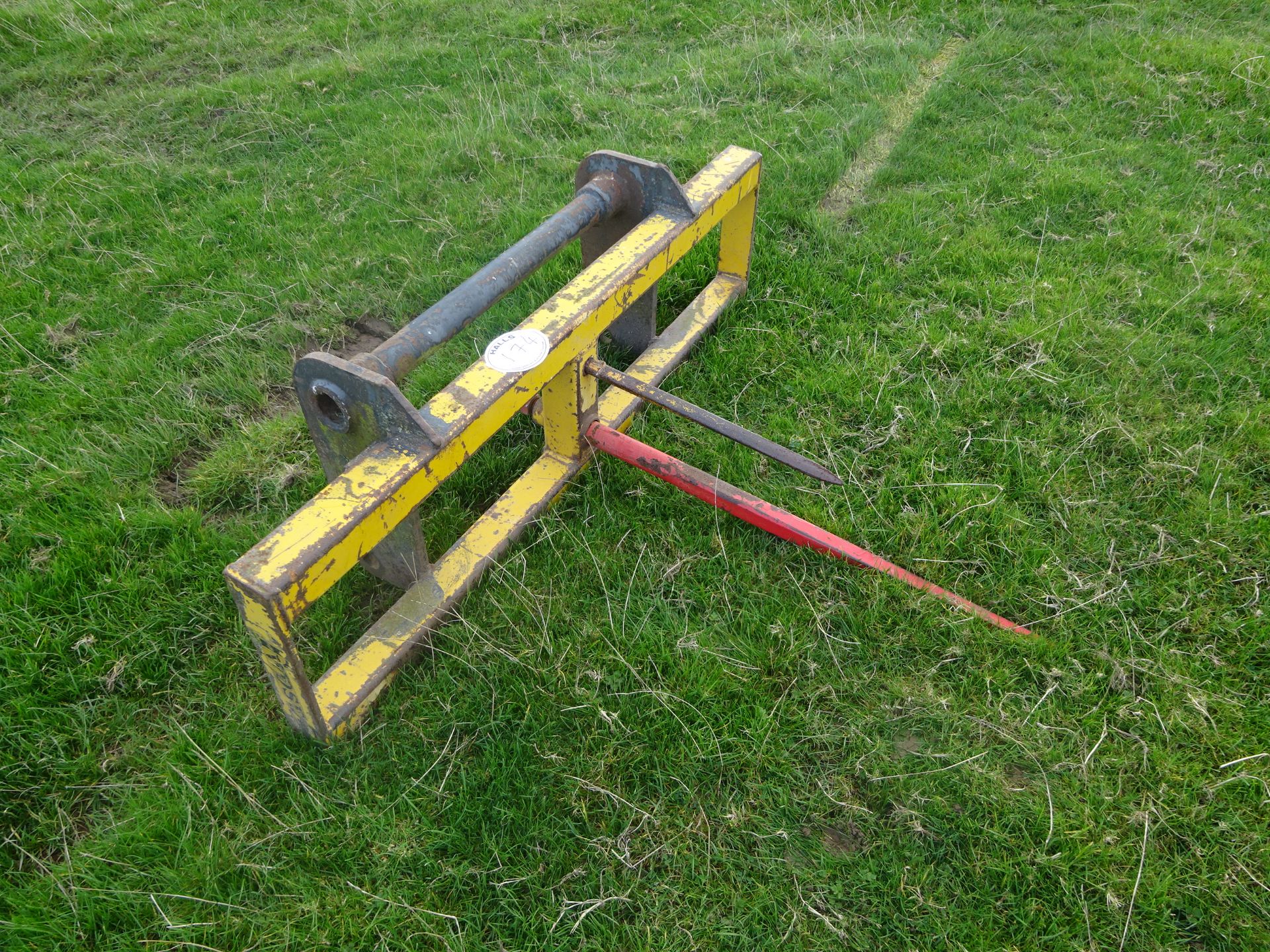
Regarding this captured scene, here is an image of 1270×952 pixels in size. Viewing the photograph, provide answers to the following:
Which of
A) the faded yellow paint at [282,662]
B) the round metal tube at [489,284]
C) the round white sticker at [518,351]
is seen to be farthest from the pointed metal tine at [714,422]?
the faded yellow paint at [282,662]

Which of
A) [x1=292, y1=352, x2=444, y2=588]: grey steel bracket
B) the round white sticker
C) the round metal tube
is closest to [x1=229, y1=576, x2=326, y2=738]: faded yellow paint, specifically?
[x1=292, y1=352, x2=444, y2=588]: grey steel bracket

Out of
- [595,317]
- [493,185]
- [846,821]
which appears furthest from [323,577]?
[493,185]

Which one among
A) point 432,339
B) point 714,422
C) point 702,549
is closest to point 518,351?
point 432,339

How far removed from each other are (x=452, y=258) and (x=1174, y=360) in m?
3.47

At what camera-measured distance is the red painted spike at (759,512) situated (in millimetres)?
2846

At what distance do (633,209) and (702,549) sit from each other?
58.4 inches

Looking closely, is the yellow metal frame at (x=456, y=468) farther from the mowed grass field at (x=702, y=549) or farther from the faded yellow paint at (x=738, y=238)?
the mowed grass field at (x=702, y=549)

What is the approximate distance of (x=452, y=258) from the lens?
14.5 ft

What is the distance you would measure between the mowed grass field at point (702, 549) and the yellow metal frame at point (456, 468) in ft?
0.41

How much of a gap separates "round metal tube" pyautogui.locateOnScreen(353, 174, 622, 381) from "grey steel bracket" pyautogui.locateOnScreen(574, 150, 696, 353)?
0.20ft

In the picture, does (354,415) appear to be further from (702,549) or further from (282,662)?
(702,549)

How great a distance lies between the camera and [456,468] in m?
2.47

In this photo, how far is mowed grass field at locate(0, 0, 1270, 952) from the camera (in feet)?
7.41

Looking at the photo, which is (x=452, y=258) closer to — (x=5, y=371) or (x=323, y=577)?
(x=5, y=371)
